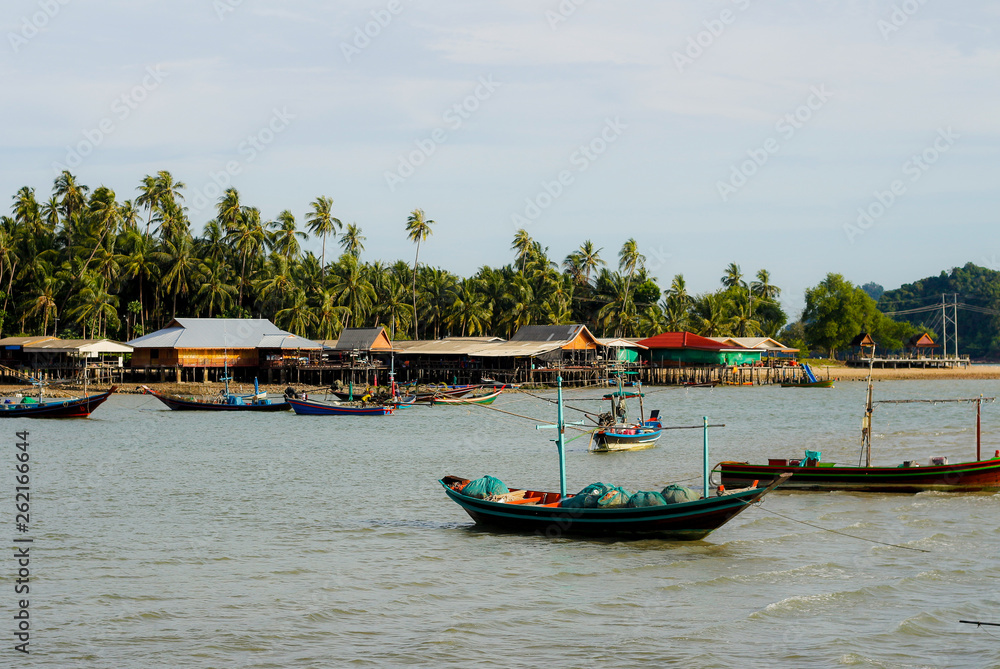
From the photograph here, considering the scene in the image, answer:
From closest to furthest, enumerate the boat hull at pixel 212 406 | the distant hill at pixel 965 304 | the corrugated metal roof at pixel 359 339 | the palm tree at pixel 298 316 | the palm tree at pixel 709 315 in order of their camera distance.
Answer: the boat hull at pixel 212 406
the corrugated metal roof at pixel 359 339
the palm tree at pixel 298 316
the palm tree at pixel 709 315
the distant hill at pixel 965 304

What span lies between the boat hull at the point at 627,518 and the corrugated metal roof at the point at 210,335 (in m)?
49.3

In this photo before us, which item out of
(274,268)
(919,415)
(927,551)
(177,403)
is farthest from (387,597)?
(274,268)

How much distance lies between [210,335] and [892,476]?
172 ft

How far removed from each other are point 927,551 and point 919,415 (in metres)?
36.7

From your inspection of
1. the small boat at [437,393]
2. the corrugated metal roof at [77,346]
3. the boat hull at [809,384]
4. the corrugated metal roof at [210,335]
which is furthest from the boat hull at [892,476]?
the boat hull at [809,384]

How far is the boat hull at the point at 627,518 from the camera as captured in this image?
16.1 metres

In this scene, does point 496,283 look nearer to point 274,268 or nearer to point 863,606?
point 274,268

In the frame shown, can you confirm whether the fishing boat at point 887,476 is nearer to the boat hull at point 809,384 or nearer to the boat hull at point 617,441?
the boat hull at point 617,441

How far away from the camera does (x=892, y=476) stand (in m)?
21.8

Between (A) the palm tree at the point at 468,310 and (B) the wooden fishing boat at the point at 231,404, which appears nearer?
(B) the wooden fishing boat at the point at 231,404

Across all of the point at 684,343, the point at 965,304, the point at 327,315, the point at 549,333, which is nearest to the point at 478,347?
the point at 549,333

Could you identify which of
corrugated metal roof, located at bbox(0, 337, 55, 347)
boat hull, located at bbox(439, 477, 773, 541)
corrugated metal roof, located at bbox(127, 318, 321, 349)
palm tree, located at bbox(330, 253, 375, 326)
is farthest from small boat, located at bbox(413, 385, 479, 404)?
boat hull, located at bbox(439, 477, 773, 541)

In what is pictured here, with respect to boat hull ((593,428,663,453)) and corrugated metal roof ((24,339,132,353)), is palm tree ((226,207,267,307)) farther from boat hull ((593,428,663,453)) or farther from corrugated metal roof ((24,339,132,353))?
boat hull ((593,428,663,453))

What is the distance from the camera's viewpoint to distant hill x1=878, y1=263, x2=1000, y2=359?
5684 inches
